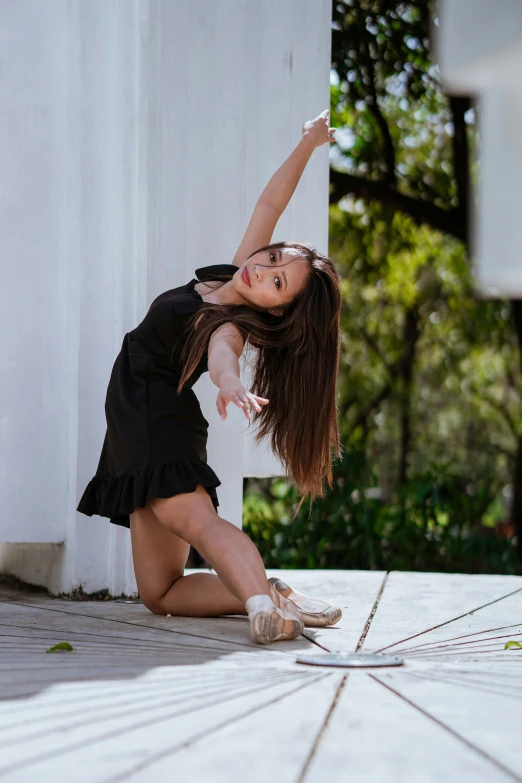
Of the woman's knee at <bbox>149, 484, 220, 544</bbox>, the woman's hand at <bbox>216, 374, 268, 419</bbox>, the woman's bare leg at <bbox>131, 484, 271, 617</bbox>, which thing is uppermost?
the woman's hand at <bbox>216, 374, 268, 419</bbox>

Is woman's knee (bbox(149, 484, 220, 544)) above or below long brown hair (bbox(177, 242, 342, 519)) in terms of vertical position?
below

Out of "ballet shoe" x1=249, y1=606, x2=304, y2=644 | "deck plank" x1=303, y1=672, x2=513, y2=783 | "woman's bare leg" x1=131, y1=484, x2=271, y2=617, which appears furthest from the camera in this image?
"woman's bare leg" x1=131, y1=484, x2=271, y2=617

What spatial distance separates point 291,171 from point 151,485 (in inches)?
43.0

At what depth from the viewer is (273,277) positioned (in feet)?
7.68

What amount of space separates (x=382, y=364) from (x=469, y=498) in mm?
3463

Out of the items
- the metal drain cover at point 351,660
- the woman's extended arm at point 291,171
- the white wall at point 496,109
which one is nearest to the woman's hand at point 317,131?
the woman's extended arm at point 291,171

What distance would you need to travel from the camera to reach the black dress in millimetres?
2365

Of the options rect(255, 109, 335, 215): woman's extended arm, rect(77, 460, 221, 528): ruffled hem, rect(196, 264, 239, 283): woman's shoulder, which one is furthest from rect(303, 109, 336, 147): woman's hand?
rect(77, 460, 221, 528): ruffled hem

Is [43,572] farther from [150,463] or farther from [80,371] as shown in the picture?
[150,463]

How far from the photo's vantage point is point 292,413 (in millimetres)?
2418

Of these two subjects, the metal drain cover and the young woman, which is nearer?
the metal drain cover

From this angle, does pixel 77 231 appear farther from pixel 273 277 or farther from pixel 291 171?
pixel 273 277

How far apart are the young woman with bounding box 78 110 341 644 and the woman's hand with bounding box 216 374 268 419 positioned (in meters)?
0.20

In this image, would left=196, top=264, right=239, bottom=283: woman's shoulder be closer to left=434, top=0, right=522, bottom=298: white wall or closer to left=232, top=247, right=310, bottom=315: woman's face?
left=232, top=247, right=310, bottom=315: woman's face
